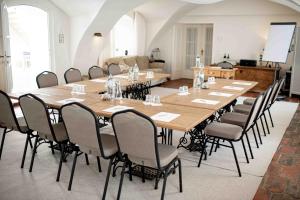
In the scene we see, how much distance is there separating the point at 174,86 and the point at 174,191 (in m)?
6.74

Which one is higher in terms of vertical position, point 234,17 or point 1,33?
point 234,17

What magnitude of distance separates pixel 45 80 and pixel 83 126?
100.0 inches

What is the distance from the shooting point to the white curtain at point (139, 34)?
10.1m

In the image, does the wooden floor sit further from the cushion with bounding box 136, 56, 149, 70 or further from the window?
the window

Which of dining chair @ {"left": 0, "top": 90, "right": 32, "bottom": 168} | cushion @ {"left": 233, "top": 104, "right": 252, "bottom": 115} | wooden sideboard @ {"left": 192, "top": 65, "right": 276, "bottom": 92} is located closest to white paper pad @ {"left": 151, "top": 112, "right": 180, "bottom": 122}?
dining chair @ {"left": 0, "top": 90, "right": 32, "bottom": 168}

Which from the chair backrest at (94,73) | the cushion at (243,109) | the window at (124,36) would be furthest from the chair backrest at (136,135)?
the window at (124,36)

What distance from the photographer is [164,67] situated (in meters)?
11.1

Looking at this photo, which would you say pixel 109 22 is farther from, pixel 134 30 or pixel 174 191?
pixel 174 191

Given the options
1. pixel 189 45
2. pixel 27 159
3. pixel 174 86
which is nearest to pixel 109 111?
pixel 27 159

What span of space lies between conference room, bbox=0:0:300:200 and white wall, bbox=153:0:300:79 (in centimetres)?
3

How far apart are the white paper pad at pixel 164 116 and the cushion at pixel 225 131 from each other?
0.60m

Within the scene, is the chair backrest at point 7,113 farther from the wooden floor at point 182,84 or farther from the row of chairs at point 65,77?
the wooden floor at point 182,84

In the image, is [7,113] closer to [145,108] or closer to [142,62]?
[145,108]

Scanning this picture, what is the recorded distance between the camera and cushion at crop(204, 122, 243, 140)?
3.62 metres
